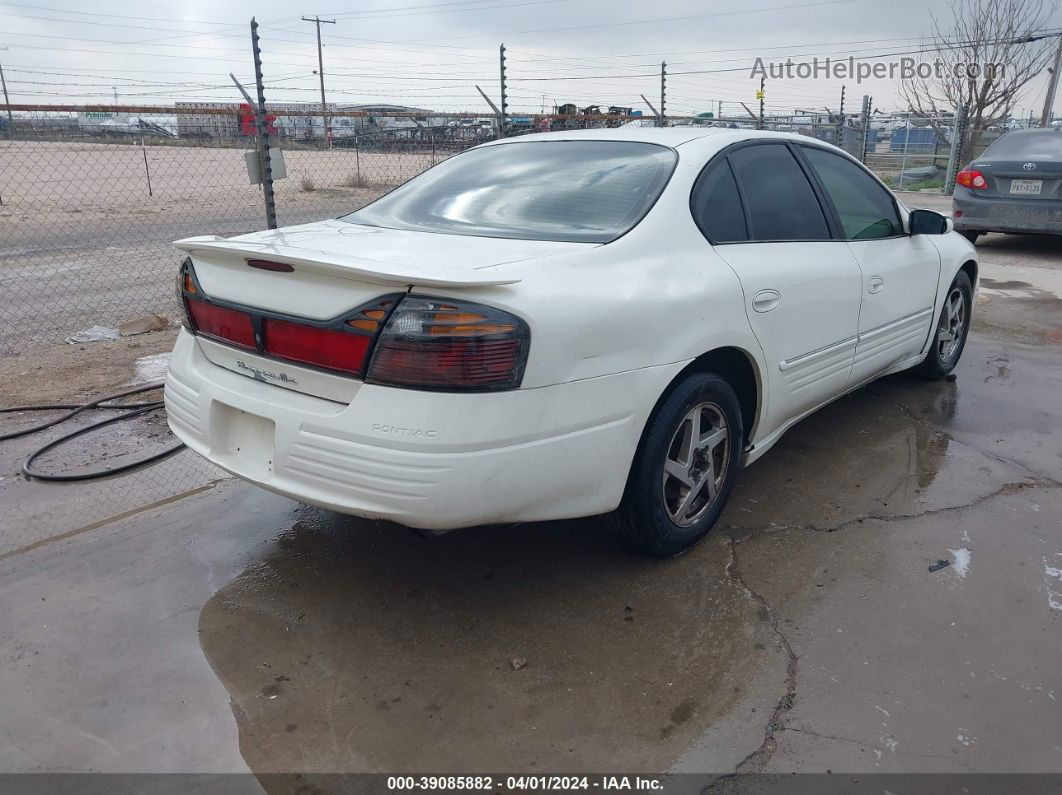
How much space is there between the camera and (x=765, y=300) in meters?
3.34

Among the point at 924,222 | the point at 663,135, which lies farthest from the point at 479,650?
the point at 924,222

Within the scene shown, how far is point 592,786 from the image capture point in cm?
220

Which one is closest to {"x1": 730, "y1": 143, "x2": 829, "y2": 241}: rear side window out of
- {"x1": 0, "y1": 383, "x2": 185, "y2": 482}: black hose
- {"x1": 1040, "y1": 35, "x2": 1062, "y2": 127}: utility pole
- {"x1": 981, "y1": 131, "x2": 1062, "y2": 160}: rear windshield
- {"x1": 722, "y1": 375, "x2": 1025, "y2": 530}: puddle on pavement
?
{"x1": 722, "y1": 375, "x2": 1025, "y2": 530}: puddle on pavement

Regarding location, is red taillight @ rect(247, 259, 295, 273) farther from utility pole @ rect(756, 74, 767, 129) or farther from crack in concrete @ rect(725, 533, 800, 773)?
utility pole @ rect(756, 74, 767, 129)

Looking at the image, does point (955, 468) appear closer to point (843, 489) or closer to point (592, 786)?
point (843, 489)

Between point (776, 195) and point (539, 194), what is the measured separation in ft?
3.61

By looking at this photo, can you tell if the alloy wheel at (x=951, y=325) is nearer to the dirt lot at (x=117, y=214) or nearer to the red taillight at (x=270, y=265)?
the red taillight at (x=270, y=265)

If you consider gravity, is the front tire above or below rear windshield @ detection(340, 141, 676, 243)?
below

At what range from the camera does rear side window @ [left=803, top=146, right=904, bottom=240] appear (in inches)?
162

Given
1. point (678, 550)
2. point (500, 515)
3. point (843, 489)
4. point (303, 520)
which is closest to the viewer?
point (500, 515)

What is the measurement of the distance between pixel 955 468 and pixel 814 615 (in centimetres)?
168

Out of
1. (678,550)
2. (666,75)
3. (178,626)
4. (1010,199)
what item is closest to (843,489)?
(678,550)

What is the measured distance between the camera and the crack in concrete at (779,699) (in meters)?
2.28

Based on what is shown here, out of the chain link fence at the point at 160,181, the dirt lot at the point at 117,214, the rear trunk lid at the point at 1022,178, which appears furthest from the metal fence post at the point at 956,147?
the dirt lot at the point at 117,214
